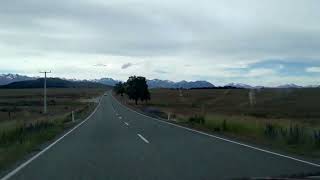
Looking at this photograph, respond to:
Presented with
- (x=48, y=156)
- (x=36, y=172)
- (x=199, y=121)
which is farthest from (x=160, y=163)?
(x=199, y=121)

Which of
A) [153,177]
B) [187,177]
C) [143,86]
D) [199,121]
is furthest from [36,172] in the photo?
[143,86]

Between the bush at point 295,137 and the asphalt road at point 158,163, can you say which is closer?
the asphalt road at point 158,163

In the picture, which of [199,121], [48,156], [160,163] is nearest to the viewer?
[160,163]

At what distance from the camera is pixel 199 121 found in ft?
120

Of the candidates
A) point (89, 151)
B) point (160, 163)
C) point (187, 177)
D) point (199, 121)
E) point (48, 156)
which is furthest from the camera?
point (199, 121)

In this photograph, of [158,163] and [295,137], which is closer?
[158,163]

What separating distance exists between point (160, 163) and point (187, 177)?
265cm

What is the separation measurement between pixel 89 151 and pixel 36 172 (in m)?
5.08

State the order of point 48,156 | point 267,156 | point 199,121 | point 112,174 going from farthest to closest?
1. point 199,121
2. point 48,156
3. point 267,156
4. point 112,174

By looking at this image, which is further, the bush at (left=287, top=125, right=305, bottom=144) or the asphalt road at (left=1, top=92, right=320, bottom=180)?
the bush at (left=287, top=125, right=305, bottom=144)

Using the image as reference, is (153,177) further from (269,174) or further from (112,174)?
(269,174)

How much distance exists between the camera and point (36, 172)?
39.5 ft

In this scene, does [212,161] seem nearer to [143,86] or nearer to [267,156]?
[267,156]

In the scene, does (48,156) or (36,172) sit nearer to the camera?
(36,172)
